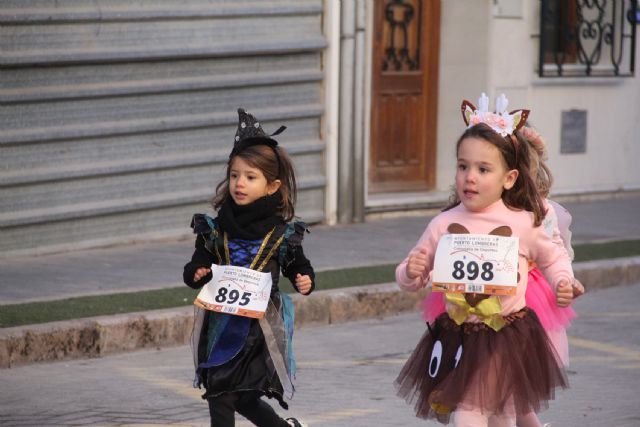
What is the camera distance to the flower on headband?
18.6ft

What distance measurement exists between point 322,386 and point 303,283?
2.20 metres

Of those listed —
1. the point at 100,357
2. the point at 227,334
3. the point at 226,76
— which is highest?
the point at 226,76

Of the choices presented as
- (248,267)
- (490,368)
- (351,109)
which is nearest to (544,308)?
(490,368)

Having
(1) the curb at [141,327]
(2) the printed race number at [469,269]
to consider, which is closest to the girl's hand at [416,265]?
(2) the printed race number at [469,269]

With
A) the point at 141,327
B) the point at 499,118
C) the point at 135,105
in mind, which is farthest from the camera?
the point at 135,105

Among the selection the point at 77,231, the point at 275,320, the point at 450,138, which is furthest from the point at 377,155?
the point at 275,320

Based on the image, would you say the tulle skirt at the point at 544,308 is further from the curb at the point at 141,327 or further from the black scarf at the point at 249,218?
the curb at the point at 141,327

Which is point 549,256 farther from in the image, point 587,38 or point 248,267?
point 587,38

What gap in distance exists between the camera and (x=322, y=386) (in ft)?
26.1

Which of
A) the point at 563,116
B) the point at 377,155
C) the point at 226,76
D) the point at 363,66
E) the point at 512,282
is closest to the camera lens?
the point at 512,282

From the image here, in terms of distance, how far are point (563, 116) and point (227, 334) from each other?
36.2ft

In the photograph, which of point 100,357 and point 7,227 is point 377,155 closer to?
point 7,227

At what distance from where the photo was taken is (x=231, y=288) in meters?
5.77

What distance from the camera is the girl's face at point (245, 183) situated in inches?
231
